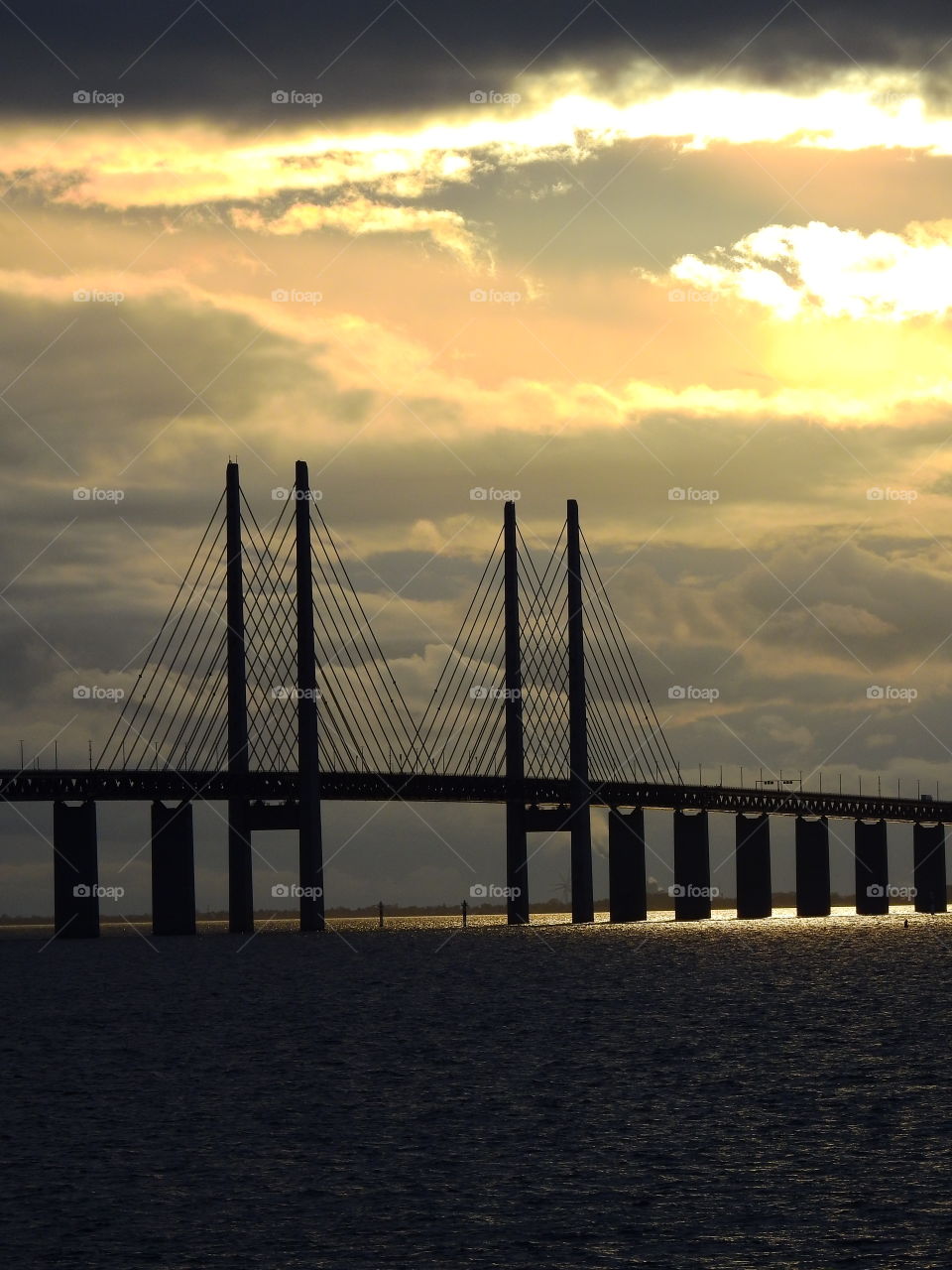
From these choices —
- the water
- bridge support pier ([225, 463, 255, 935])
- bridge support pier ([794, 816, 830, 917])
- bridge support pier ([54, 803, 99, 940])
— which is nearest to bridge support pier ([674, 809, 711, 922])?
bridge support pier ([794, 816, 830, 917])

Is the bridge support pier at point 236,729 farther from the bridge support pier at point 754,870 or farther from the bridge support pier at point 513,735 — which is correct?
the bridge support pier at point 754,870

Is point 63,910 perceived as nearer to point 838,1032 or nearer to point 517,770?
point 517,770

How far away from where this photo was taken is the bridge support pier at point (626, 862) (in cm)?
15950

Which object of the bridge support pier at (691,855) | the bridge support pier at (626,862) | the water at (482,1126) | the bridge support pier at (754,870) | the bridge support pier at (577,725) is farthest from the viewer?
the bridge support pier at (754,870)

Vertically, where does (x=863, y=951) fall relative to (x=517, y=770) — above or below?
below

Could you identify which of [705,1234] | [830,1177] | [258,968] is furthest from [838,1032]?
[258,968]

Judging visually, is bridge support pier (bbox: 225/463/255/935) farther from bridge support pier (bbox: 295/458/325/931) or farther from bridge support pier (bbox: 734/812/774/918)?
bridge support pier (bbox: 734/812/774/918)

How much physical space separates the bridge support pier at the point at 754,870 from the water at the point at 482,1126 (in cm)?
9981

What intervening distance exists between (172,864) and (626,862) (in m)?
48.7

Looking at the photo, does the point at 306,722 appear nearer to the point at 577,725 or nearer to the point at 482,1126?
the point at 577,725

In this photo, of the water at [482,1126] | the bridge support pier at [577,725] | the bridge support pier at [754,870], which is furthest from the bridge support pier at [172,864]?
the bridge support pier at [754,870]

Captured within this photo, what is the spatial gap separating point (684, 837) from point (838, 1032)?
4228 inches

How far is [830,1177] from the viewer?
33.8 metres

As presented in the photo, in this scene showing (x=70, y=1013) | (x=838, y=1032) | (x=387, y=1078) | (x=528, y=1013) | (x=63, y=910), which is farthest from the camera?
(x=63, y=910)
